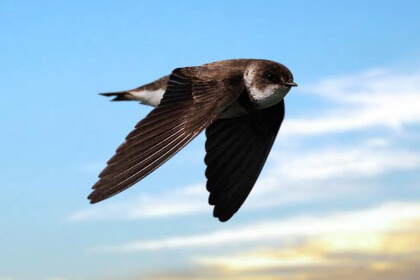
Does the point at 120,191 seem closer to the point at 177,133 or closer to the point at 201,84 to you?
the point at 177,133

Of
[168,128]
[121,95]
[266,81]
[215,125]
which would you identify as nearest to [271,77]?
[266,81]

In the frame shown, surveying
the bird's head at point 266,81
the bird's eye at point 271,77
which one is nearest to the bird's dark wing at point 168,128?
the bird's head at point 266,81

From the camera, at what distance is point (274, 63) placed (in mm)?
7809

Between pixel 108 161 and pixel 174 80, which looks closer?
pixel 108 161

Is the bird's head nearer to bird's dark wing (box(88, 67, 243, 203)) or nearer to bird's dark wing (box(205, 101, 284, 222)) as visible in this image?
bird's dark wing (box(88, 67, 243, 203))

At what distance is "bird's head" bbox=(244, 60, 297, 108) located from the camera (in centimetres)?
759

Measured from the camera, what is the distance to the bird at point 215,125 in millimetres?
6344

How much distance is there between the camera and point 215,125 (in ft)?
28.9

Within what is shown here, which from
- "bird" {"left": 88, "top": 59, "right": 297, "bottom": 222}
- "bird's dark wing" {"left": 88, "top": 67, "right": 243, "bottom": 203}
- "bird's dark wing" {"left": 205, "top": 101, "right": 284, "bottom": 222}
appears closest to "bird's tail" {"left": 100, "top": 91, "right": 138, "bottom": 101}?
"bird" {"left": 88, "top": 59, "right": 297, "bottom": 222}

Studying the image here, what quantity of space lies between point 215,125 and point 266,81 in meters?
1.40

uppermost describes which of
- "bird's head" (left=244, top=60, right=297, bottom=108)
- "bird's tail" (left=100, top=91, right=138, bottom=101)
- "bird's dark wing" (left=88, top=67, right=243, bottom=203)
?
"bird's tail" (left=100, top=91, right=138, bottom=101)

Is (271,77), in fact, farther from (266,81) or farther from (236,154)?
(236,154)

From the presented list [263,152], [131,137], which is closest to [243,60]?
[263,152]

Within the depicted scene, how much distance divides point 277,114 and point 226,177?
1.00 m
